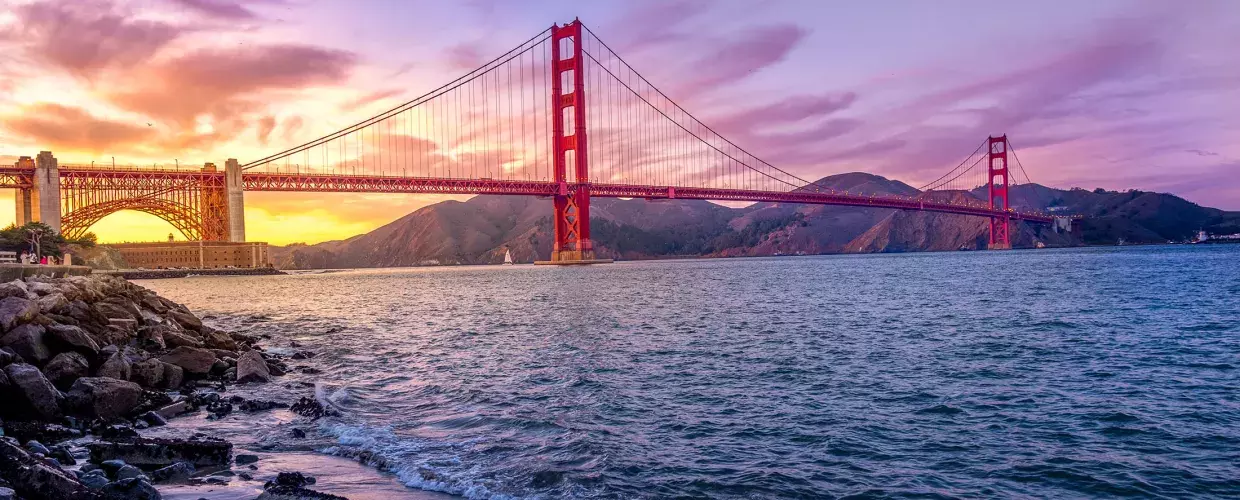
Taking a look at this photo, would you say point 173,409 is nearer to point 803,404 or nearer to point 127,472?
point 127,472

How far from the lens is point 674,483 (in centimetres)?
748

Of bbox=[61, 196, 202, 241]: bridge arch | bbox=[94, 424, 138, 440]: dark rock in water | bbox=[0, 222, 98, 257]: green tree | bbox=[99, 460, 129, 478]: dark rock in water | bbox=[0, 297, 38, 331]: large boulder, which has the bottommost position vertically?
bbox=[94, 424, 138, 440]: dark rock in water

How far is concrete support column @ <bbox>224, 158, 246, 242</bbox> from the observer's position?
8912 centimetres

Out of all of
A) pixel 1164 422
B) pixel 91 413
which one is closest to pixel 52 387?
pixel 91 413

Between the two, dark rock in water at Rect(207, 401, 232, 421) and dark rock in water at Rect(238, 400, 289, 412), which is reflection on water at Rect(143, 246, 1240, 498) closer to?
dark rock in water at Rect(238, 400, 289, 412)

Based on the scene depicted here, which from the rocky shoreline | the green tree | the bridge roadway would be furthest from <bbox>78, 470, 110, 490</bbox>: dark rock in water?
the bridge roadway

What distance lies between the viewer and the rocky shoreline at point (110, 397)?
6.40 meters

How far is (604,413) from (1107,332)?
14.5m

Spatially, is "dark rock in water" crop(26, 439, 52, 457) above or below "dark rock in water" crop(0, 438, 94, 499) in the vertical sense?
below

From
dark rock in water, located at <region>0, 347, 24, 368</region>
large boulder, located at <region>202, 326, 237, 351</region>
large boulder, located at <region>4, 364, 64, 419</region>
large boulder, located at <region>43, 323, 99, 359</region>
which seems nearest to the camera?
large boulder, located at <region>4, 364, 64, 419</region>

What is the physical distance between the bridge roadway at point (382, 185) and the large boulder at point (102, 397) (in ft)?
229

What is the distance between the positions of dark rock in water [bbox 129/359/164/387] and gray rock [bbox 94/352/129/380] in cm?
18

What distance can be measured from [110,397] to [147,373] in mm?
2336

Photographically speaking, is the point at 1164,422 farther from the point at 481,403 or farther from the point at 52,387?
the point at 52,387
